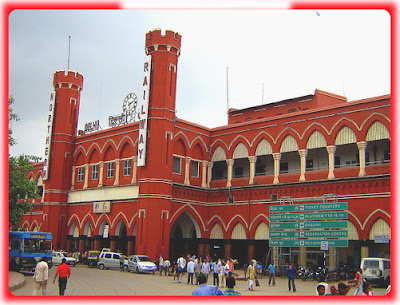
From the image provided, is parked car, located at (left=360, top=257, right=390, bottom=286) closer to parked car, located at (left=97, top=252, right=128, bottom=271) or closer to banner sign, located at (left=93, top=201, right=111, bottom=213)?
parked car, located at (left=97, top=252, right=128, bottom=271)

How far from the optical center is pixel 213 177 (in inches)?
1630

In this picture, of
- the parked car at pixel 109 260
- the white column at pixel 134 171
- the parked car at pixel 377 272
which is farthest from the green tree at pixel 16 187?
the parked car at pixel 377 272

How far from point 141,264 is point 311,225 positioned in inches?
439

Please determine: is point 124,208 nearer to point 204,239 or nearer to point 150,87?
point 204,239

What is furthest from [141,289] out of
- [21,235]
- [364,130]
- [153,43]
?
[153,43]

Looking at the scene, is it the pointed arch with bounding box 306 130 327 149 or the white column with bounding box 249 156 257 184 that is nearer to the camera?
the pointed arch with bounding box 306 130 327 149

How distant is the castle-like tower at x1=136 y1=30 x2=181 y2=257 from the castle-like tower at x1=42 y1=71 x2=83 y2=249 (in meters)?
12.3

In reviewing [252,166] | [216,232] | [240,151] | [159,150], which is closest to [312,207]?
[252,166]

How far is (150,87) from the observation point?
1496 inches

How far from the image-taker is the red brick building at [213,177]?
3161cm

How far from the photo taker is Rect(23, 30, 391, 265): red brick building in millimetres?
31609

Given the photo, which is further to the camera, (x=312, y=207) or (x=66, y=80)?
(x=66, y=80)

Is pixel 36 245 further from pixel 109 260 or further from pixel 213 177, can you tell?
pixel 213 177

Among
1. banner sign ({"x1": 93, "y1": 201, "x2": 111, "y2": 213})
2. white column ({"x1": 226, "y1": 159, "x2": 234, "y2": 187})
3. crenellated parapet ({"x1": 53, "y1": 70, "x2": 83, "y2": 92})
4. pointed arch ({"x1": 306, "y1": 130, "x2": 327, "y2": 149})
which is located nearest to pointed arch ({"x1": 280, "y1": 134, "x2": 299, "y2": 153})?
pointed arch ({"x1": 306, "y1": 130, "x2": 327, "y2": 149})
